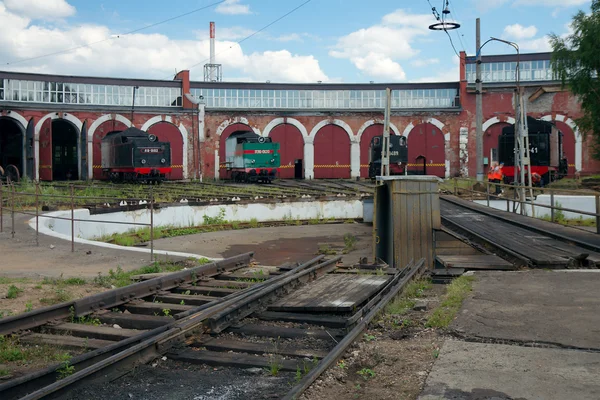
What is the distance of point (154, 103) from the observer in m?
45.5

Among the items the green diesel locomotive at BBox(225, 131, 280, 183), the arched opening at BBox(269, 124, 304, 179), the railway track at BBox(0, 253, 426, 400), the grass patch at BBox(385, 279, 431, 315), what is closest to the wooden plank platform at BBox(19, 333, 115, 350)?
the railway track at BBox(0, 253, 426, 400)

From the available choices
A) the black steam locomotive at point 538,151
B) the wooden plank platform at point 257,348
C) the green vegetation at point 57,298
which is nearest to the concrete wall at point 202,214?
the green vegetation at point 57,298

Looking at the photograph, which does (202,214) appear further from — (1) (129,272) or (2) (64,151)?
(2) (64,151)

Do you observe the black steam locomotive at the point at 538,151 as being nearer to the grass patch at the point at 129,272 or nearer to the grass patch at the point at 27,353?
the grass patch at the point at 129,272

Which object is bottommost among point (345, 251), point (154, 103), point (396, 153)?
point (345, 251)

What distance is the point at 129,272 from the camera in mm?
9867

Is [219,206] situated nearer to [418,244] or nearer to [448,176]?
[418,244]

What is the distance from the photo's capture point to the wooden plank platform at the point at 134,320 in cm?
671

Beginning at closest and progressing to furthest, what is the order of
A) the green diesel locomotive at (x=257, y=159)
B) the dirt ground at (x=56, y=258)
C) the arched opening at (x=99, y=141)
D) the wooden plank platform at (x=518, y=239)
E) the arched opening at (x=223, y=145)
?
the dirt ground at (x=56, y=258) < the wooden plank platform at (x=518, y=239) < the green diesel locomotive at (x=257, y=159) < the arched opening at (x=99, y=141) < the arched opening at (x=223, y=145)

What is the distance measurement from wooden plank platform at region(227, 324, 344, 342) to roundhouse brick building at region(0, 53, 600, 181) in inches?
1505

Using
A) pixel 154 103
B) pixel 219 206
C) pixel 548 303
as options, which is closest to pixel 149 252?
pixel 548 303

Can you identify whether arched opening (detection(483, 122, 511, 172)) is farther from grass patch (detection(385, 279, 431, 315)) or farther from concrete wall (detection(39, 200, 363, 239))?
grass patch (detection(385, 279, 431, 315))

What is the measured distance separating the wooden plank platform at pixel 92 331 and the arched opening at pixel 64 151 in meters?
40.6

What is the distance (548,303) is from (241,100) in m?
41.3
